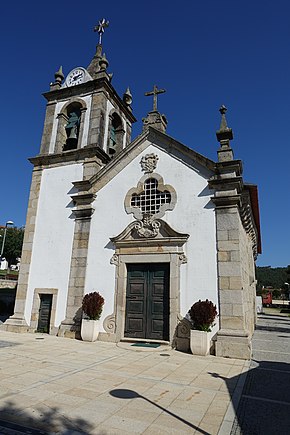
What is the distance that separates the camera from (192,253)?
939 centimetres

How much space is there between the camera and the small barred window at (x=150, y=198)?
34.5ft

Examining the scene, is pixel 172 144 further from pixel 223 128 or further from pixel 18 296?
pixel 18 296

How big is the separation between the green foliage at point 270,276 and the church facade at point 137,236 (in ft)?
278

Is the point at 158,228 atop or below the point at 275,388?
atop

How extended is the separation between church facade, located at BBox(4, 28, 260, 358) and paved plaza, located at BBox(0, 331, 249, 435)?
64.9 inches

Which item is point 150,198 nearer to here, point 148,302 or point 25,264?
point 148,302

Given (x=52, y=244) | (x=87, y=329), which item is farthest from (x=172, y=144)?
(x=87, y=329)

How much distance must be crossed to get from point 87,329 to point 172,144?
22.8 ft

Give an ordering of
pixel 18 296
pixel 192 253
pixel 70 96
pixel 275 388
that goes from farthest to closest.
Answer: pixel 70 96 < pixel 18 296 < pixel 192 253 < pixel 275 388

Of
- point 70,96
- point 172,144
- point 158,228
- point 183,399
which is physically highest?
point 70,96

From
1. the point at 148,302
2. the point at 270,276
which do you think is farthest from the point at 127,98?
the point at 270,276

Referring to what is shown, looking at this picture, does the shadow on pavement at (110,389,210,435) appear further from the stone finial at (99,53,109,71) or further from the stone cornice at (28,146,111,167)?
the stone finial at (99,53,109,71)

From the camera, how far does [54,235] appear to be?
39.4 ft

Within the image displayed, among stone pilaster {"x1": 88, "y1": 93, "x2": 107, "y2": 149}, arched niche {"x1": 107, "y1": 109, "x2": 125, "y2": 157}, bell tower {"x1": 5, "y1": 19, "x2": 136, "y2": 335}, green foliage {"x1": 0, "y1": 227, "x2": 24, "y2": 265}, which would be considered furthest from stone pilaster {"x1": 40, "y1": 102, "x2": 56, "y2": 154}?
green foliage {"x1": 0, "y1": 227, "x2": 24, "y2": 265}
